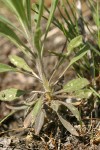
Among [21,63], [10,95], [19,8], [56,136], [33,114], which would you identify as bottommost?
[56,136]

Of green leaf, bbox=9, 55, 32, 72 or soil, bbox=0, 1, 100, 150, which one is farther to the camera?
green leaf, bbox=9, 55, 32, 72

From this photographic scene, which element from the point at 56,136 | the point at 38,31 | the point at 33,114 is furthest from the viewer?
the point at 56,136

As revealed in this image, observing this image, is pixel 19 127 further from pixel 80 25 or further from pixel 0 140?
pixel 80 25

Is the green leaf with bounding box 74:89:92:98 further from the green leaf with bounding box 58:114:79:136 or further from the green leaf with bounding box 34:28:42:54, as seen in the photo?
the green leaf with bounding box 34:28:42:54

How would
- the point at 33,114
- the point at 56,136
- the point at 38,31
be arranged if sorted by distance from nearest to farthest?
the point at 38,31
the point at 33,114
the point at 56,136

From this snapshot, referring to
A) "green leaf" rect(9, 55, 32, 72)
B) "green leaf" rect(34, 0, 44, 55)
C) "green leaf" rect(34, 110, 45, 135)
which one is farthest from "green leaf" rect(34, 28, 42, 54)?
"green leaf" rect(34, 110, 45, 135)

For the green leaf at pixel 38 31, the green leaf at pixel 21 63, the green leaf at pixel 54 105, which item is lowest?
the green leaf at pixel 54 105

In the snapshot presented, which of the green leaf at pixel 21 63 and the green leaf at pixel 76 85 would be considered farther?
the green leaf at pixel 21 63

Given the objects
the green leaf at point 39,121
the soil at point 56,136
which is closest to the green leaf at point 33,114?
the green leaf at point 39,121

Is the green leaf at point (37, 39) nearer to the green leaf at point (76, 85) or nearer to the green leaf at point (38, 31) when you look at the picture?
the green leaf at point (38, 31)

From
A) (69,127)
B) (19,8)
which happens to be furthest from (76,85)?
(19,8)

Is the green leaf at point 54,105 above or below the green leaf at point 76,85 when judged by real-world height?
below

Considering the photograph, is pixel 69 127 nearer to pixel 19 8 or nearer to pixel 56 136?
pixel 56 136
